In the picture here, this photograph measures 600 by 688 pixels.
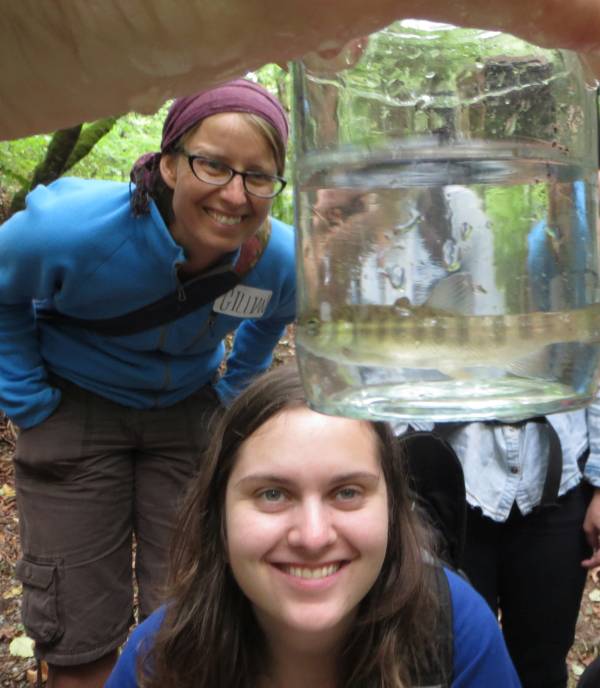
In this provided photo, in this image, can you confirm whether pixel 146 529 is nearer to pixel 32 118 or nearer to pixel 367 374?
pixel 367 374

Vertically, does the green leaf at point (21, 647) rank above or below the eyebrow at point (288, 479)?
below

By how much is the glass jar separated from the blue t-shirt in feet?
3.11

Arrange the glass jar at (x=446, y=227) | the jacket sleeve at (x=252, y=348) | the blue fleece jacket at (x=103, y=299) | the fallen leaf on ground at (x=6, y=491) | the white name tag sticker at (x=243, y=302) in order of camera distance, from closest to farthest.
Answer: the glass jar at (x=446, y=227)
the blue fleece jacket at (x=103, y=299)
the white name tag sticker at (x=243, y=302)
the jacket sleeve at (x=252, y=348)
the fallen leaf on ground at (x=6, y=491)

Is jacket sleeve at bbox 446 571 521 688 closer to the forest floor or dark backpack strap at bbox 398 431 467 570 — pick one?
dark backpack strap at bbox 398 431 467 570

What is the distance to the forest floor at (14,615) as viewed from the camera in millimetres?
3357

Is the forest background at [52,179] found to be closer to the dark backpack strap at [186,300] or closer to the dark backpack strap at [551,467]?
the dark backpack strap at [186,300]

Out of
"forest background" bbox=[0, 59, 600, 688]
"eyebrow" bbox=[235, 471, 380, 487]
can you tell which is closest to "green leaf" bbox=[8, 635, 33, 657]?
"forest background" bbox=[0, 59, 600, 688]

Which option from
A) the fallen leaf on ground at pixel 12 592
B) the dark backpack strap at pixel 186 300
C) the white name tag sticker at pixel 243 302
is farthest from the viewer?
the fallen leaf on ground at pixel 12 592

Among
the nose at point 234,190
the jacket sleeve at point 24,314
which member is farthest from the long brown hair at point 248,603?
the jacket sleeve at point 24,314

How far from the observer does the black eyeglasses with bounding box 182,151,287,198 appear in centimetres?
214

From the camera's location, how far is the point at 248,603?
1770 millimetres

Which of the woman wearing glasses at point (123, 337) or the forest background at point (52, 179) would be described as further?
the forest background at point (52, 179)

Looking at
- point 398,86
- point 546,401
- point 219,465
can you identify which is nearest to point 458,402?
point 546,401

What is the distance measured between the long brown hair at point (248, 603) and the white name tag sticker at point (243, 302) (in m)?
0.66
